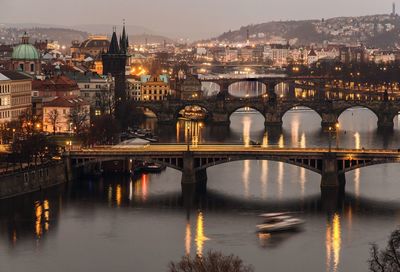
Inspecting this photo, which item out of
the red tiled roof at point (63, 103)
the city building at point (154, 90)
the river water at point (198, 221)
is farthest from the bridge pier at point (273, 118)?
the river water at point (198, 221)

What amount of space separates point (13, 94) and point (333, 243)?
21.2 m

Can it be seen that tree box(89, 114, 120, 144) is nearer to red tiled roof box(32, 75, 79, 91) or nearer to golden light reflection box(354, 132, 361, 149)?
red tiled roof box(32, 75, 79, 91)

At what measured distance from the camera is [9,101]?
48562mm

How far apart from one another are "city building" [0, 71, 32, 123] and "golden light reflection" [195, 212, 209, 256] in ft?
50.3

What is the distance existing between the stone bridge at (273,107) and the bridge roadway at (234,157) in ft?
79.1

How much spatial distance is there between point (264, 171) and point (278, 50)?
126 metres

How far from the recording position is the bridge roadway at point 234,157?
38.4m

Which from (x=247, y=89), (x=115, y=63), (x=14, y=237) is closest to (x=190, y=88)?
(x=115, y=63)

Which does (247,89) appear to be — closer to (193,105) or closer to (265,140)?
(193,105)

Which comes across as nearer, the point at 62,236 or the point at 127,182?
the point at 62,236

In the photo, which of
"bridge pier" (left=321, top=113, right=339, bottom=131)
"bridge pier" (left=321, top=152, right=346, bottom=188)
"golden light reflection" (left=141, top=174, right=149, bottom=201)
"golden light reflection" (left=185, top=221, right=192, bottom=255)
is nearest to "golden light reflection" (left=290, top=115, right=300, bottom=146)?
"bridge pier" (left=321, top=113, right=339, bottom=131)

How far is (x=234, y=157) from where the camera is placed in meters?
39.3

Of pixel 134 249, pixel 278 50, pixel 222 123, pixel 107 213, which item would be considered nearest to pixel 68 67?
pixel 222 123

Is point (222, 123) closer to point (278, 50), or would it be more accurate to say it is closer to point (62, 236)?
point (62, 236)
